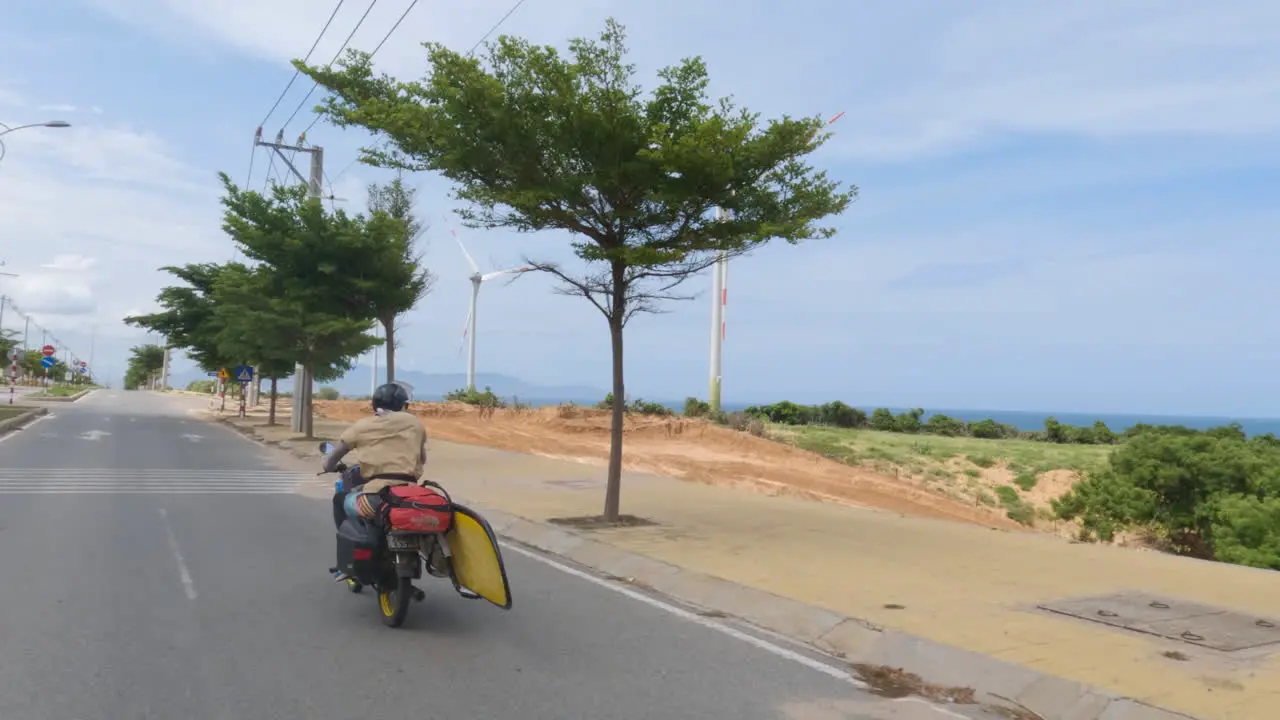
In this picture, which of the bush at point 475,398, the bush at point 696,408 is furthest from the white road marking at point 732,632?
the bush at point 475,398

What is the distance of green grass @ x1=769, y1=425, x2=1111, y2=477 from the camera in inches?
1106

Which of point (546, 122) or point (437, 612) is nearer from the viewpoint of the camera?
point (437, 612)

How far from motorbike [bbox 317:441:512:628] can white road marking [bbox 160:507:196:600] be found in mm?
1735

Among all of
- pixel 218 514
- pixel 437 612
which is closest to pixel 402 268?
pixel 218 514

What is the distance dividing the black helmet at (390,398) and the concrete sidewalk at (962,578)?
329 centimetres

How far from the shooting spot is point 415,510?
22.5ft

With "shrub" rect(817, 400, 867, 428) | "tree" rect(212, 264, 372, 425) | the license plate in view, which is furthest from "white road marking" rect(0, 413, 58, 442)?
"shrub" rect(817, 400, 867, 428)

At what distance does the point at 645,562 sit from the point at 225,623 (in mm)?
4043

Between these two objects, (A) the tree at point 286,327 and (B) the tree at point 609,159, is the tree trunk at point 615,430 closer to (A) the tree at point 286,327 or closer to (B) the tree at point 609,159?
(B) the tree at point 609,159

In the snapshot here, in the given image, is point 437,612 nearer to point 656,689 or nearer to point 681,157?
point 656,689

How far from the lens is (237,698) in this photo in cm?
548

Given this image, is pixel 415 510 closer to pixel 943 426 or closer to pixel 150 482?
pixel 150 482

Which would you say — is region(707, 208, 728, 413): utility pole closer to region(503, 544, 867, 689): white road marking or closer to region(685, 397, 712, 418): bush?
region(685, 397, 712, 418): bush

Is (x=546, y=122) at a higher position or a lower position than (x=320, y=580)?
higher
